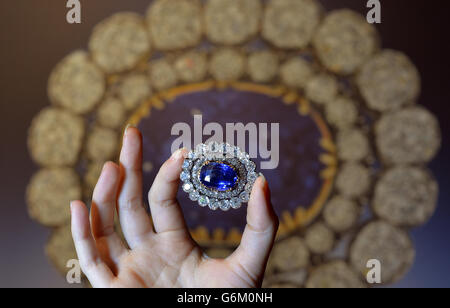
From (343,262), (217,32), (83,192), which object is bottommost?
(343,262)

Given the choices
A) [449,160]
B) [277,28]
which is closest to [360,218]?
[449,160]

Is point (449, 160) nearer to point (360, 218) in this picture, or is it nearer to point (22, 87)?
point (360, 218)

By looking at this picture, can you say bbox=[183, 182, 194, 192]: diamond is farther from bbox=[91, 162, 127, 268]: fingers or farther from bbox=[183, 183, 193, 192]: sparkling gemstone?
bbox=[91, 162, 127, 268]: fingers

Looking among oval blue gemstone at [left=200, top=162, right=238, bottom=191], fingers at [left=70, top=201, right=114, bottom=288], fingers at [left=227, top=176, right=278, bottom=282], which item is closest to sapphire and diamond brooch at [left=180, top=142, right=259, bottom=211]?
oval blue gemstone at [left=200, top=162, right=238, bottom=191]

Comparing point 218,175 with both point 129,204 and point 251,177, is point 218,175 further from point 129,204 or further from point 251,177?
point 129,204

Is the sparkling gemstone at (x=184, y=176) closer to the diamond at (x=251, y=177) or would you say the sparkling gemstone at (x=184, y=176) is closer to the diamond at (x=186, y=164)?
the diamond at (x=186, y=164)

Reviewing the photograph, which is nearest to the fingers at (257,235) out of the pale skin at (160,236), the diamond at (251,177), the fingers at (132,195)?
the pale skin at (160,236)
